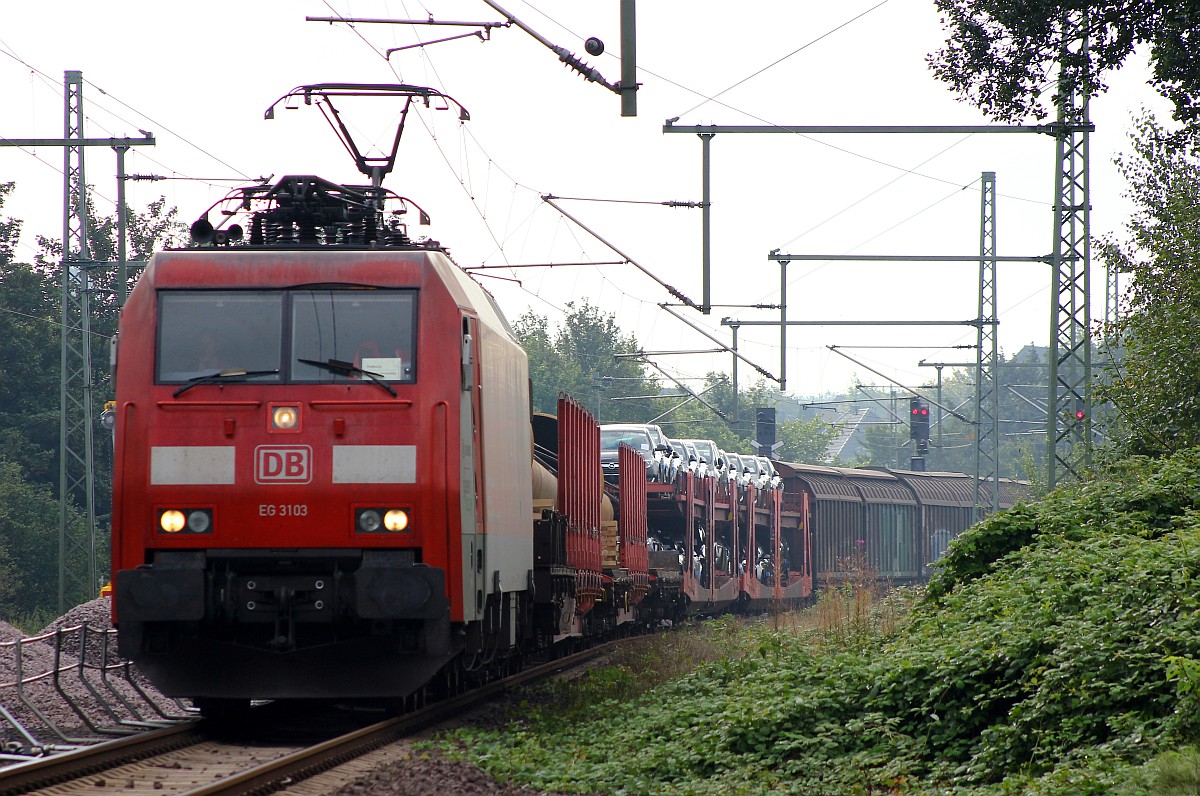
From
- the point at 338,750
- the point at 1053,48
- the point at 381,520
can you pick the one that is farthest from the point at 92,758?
the point at 1053,48

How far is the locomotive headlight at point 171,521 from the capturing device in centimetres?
981

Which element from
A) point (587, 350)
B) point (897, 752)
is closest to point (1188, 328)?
point (897, 752)

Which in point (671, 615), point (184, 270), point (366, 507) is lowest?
point (671, 615)

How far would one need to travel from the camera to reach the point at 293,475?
985 cm

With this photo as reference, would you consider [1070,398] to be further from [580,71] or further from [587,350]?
[587,350]

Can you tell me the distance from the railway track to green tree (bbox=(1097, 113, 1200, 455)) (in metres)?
11.7

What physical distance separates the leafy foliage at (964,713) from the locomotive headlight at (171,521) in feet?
7.94

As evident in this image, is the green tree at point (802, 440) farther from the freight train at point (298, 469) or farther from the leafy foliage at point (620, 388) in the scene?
the freight train at point (298, 469)

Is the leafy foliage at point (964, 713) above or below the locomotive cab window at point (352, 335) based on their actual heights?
below

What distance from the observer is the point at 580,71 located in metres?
12.5

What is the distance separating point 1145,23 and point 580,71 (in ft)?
27.1

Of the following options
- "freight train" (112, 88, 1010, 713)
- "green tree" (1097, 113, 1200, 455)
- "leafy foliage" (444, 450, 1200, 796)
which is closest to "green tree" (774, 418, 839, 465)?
"green tree" (1097, 113, 1200, 455)

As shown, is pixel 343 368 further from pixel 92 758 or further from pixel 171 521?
pixel 92 758

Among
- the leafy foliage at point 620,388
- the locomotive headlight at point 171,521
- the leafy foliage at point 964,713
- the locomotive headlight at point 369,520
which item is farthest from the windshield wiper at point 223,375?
the leafy foliage at point 620,388
